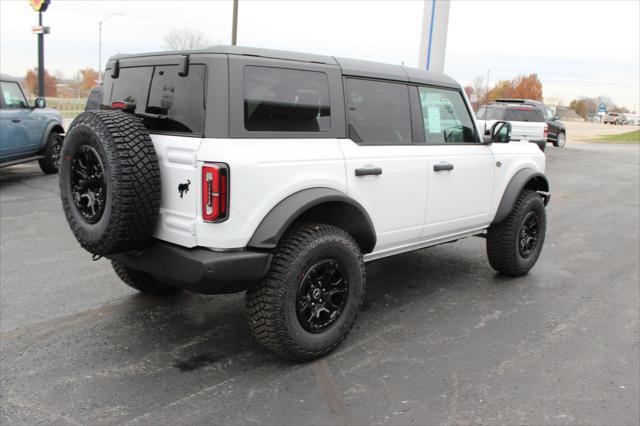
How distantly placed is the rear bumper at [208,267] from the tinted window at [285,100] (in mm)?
763

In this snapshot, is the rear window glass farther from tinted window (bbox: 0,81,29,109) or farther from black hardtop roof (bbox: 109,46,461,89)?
tinted window (bbox: 0,81,29,109)

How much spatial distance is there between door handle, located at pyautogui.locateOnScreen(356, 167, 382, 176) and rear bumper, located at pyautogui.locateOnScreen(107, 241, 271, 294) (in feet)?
3.00

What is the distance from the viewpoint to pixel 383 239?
13.6 feet

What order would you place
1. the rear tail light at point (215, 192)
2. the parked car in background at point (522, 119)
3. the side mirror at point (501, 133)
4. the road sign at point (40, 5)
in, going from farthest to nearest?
the road sign at point (40, 5) → the parked car in background at point (522, 119) → the side mirror at point (501, 133) → the rear tail light at point (215, 192)

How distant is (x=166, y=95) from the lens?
11.3 feet

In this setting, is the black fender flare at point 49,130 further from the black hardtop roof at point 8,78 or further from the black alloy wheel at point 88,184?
the black alloy wheel at point 88,184

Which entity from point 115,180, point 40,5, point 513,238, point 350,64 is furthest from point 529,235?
point 40,5

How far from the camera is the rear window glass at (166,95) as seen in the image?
10.6ft

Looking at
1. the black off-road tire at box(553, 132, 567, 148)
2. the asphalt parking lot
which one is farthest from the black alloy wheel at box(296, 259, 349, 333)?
the black off-road tire at box(553, 132, 567, 148)

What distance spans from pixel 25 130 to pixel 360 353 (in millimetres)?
8891

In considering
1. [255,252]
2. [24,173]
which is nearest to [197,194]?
[255,252]

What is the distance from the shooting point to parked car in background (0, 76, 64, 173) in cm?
979

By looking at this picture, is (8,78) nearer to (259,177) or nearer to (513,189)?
(259,177)

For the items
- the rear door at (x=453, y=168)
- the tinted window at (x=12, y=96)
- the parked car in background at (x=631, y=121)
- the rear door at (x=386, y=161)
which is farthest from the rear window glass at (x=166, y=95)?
the parked car in background at (x=631, y=121)
